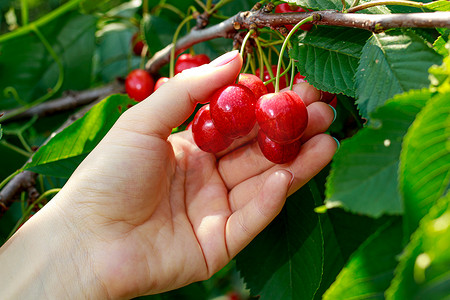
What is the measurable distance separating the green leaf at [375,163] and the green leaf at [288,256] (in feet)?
1.51

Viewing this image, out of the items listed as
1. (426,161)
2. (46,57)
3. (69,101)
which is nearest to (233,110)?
(426,161)

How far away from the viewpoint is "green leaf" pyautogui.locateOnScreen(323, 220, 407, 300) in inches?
25.0

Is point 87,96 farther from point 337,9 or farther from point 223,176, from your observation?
point 337,9

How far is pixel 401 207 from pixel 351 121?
914mm

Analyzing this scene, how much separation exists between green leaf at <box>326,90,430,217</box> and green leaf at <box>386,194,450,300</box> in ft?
0.20

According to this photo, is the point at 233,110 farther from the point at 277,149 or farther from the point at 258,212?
the point at 258,212

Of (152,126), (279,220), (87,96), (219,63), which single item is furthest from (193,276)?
(87,96)

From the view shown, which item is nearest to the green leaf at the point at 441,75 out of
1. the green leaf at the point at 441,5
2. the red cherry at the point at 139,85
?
the green leaf at the point at 441,5

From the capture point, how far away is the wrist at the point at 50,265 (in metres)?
1.02

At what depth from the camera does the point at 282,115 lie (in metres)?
0.85

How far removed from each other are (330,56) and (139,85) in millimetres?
822

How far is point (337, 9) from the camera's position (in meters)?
0.98

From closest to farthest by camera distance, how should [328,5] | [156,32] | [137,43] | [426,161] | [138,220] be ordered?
[426,161]
[328,5]
[138,220]
[156,32]
[137,43]

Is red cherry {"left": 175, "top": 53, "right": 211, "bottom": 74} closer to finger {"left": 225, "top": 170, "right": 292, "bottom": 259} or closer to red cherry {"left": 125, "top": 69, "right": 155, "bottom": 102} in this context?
red cherry {"left": 125, "top": 69, "right": 155, "bottom": 102}
